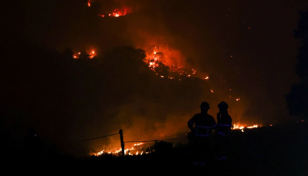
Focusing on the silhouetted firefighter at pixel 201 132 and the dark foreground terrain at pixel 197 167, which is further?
the silhouetted firefighter at pixel 201 132

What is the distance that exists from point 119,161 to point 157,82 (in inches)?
1050

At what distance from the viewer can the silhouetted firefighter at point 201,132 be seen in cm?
950

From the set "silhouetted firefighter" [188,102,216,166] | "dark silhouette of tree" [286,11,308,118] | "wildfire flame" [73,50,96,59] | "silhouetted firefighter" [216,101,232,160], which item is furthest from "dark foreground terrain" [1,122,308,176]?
"wildfire flame" [73,50,96,59]

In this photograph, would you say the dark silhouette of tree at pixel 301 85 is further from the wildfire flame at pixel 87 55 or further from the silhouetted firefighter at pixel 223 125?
the wildfire flame at pixel 87 55

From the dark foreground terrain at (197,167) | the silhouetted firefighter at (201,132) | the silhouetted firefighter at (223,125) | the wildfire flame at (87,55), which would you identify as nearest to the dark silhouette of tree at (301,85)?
the dark foreground terrain at (197,167)

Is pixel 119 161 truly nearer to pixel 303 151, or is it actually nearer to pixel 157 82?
pixel 303 151

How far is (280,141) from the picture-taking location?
1391 cm

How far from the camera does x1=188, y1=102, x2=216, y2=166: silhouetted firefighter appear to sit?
9500 mm

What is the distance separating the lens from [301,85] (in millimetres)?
20359

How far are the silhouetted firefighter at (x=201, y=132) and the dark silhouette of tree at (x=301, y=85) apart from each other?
13766 millimetres

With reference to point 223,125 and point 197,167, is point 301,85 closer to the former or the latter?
point 223,125

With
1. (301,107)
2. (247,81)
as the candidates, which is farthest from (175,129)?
(301,107)

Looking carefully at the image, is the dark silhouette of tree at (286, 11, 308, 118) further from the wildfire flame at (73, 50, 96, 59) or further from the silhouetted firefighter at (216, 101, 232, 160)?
the wildfire flame at (73, 50, 96, 59)

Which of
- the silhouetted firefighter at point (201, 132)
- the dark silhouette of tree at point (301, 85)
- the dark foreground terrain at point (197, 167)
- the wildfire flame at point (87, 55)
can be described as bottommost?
the dark foreground terrain at point (197, 167)
